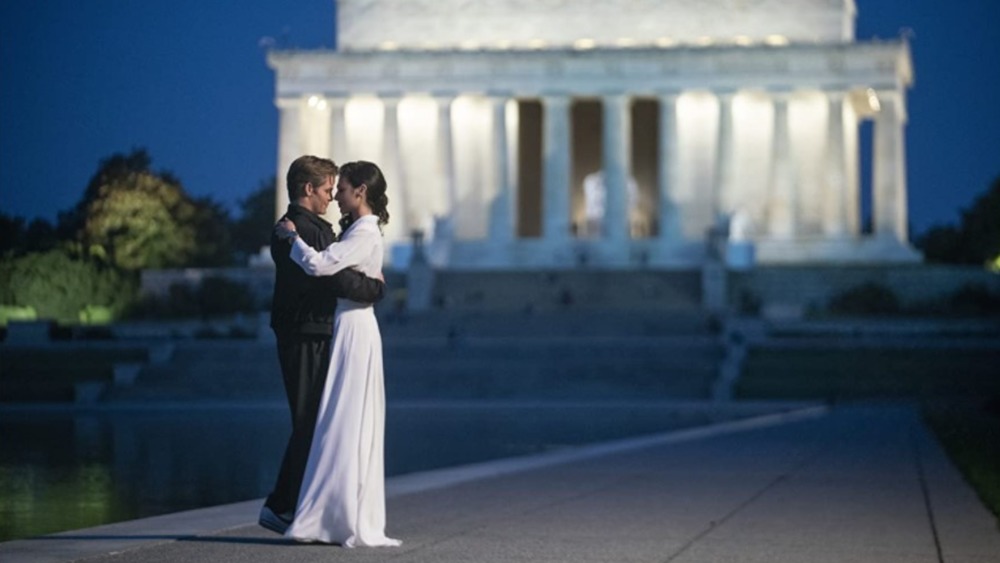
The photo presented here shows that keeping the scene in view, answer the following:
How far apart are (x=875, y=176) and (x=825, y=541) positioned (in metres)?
84.7

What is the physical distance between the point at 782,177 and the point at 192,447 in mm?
68957

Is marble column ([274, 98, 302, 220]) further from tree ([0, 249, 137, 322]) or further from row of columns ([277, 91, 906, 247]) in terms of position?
tree ([0, 249, 137, 322])

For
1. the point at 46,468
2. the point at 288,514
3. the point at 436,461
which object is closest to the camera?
the point at 288,514

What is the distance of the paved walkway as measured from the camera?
47.7ft

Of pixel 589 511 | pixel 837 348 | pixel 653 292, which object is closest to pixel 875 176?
pixel 653 292

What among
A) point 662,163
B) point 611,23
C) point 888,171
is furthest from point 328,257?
point 611,23

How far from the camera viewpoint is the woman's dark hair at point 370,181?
15.1 m

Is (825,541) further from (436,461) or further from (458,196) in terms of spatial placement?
(458,196)

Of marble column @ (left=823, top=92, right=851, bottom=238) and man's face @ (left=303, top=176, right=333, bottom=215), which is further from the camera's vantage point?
marble column @ (left=823, top=92, right=851, bottom=238)

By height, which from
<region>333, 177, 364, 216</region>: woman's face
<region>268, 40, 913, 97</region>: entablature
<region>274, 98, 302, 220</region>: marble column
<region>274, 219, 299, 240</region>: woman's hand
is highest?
<region>268, 40, 913, 97</region>: entablature

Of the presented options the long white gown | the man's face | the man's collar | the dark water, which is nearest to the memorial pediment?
the dark water

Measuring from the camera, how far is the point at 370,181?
1514 centimetres

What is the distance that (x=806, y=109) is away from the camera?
3893 inches

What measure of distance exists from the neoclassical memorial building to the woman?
7879 centimetres
